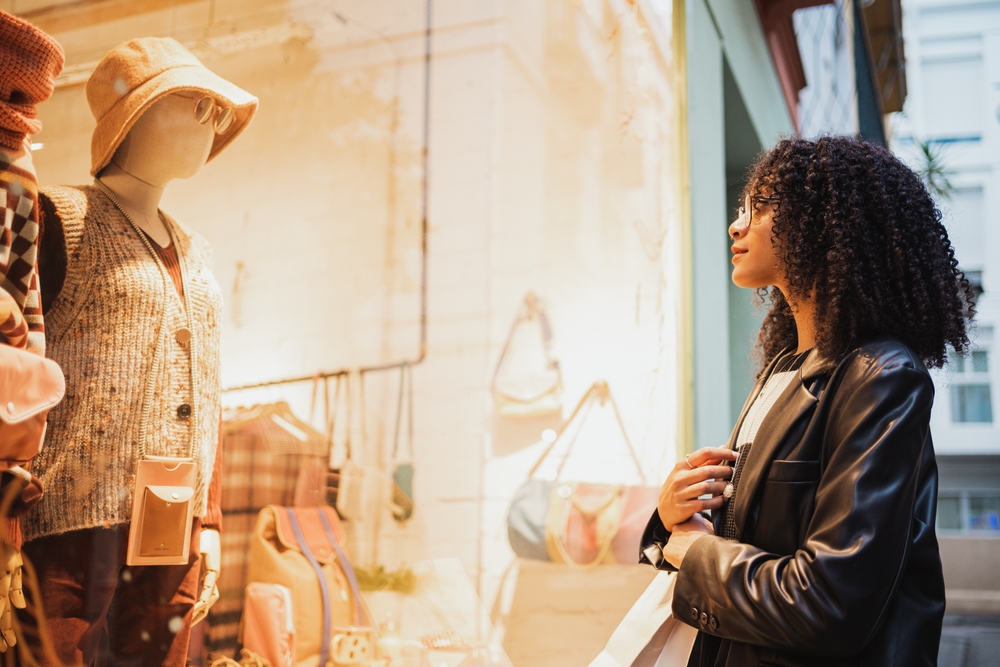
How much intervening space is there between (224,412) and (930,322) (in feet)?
4.40

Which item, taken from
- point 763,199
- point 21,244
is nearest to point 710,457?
point 763,199

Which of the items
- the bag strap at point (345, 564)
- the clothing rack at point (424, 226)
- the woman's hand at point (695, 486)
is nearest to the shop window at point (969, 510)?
the clothing rack at point (424, 226)

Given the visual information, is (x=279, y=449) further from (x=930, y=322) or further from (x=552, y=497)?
(x=930, y=322)

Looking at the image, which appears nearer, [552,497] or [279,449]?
[279,449]

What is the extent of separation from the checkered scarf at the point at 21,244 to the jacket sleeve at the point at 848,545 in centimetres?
102

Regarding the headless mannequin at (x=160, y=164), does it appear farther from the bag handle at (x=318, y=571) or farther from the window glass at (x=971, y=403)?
the window glass at (x=971, y=403)

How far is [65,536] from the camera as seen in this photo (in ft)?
4.10

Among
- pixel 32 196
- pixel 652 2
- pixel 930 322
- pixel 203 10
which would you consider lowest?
pixel 930 322

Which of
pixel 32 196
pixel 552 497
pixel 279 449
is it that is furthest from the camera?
pixel 552 497

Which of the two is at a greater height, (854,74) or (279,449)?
(854,74)

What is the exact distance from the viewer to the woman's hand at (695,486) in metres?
1.41

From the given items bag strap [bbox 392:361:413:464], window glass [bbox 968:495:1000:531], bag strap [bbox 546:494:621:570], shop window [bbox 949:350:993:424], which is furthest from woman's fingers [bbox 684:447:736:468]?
shop window [bbox 949:350:993:424]

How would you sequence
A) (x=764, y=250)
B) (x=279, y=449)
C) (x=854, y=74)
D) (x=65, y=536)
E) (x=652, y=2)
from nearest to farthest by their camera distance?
(x=65, y=536) → (x=764, y=250) → (x=279, y=449) → (x=652, y=2) → (x=854, y=74)

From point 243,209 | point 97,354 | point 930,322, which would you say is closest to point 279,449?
point 243,209
